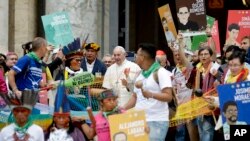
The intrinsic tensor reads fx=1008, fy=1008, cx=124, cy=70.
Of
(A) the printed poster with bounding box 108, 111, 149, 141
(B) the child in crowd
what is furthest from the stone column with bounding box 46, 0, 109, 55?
(A) the printed poster with bounding box 108, 111, 149, 141

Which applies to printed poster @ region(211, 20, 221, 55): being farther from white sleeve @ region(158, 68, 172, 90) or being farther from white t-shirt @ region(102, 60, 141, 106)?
white sleeve @ region(158, 68, 172, 90)

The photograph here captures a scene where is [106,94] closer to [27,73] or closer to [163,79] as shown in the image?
[163,79]

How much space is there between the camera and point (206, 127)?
45.6 feet

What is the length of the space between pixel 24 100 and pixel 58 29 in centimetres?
393

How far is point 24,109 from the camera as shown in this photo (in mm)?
11734

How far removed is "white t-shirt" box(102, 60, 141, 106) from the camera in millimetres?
13820

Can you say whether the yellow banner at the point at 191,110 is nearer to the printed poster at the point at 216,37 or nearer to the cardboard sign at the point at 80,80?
the cardboard sign at the point at 80,80

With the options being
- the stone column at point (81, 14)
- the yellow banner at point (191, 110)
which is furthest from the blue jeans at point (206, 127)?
the stone column at point (81, 14)

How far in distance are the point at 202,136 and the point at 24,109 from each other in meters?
3.26

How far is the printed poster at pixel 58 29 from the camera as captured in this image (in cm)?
1568

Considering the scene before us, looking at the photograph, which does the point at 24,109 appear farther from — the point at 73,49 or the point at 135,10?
the point at 135,10

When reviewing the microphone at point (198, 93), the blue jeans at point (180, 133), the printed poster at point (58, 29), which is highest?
the printed poster at point (58, 29)

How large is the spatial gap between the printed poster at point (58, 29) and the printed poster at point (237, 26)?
2504 millimetres

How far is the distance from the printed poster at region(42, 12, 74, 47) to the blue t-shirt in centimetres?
223
